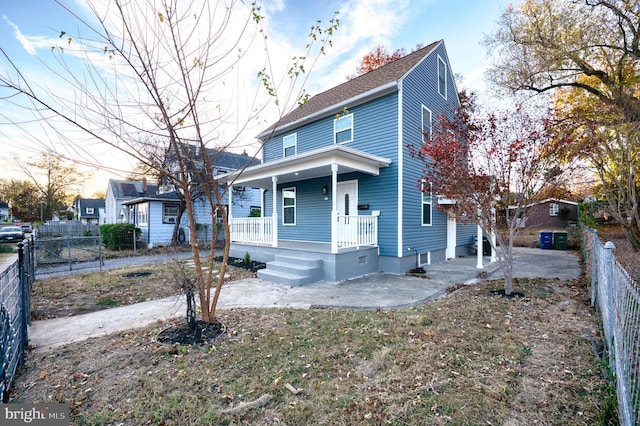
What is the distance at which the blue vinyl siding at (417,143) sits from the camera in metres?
9.05

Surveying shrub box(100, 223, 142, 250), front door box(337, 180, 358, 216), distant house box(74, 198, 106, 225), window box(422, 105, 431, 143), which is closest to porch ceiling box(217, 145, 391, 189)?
front door box(337, 180, 358, 216)

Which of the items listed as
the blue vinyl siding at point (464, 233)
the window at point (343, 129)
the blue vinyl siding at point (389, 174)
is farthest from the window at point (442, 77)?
the blue vinyl siding at point (464, 233)

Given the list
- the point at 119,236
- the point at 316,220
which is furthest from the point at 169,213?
the point at 316,220

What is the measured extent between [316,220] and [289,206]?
184 centimetres

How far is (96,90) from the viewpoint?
3326mm

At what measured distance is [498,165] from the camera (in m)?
5.51

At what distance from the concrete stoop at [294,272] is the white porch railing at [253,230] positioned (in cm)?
210

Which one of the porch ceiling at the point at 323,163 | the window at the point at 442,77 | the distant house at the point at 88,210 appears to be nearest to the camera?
the porch ceiling at the point at 323,163

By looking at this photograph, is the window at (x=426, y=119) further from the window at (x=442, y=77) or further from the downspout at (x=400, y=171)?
the downspout at (x=400, y=171)

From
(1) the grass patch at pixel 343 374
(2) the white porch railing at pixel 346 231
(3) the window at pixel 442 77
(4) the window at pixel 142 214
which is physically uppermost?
(3) the window at pixel 442 77

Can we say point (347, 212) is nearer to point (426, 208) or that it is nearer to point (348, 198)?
point (348, 198)

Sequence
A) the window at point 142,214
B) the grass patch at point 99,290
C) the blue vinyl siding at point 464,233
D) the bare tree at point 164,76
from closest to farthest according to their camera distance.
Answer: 1. the bare tree at point 164,76
2. the grass patch at point 99,290
3. the blue vinyl siding at point 464,233
4. the window at point 142,214

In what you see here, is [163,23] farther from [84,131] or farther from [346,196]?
[346,196]

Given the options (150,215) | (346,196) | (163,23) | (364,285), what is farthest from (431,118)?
(150,215)
